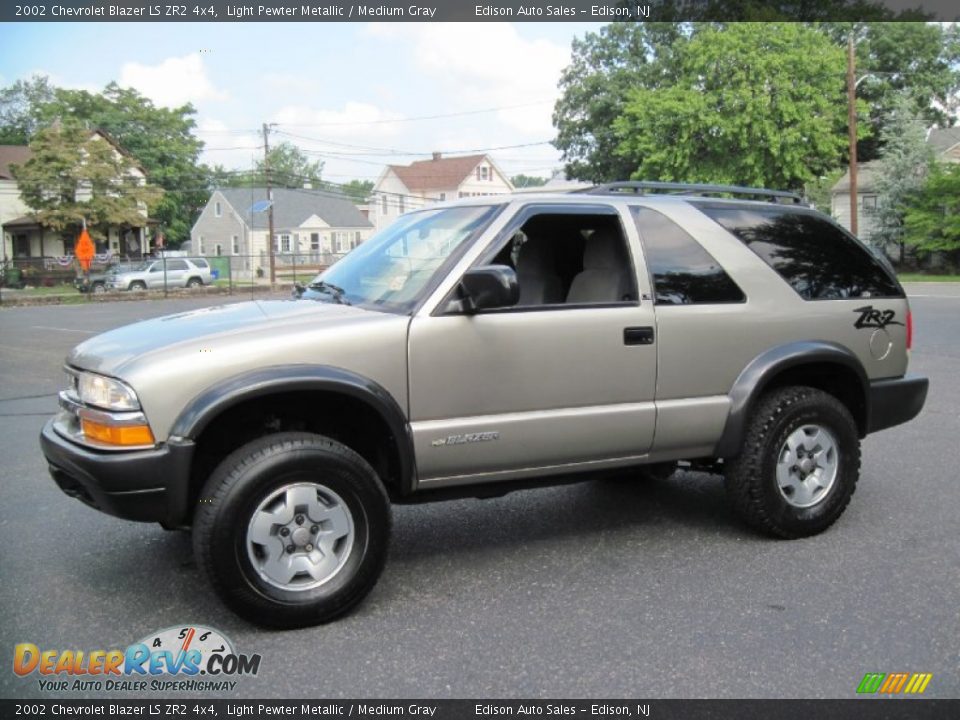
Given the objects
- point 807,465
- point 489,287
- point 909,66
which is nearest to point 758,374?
point 807,465

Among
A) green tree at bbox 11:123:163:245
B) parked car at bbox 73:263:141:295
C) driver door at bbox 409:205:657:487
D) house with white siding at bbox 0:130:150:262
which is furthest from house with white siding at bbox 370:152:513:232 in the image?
driver door at bbox 409:205:657:487

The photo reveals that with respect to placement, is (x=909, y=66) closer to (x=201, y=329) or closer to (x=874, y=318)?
(x=874, y=318)

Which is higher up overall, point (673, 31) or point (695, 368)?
point (673, 31)

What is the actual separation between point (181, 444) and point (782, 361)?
3.03m

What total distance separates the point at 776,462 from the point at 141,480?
124 inches

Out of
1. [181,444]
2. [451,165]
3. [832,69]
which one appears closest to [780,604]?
[181,444]

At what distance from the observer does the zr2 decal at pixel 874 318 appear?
16.7ft

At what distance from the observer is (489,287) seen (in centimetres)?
392

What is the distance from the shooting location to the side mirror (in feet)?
12.8

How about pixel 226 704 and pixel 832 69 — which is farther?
pixel 832 69

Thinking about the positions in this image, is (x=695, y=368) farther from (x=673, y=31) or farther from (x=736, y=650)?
(x=673, y=31)

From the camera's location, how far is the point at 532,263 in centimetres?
484

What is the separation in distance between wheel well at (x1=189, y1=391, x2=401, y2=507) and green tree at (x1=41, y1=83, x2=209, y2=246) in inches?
2289

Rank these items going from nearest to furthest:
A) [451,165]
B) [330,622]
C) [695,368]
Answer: [330,622] → [695,368] → [451,165]
